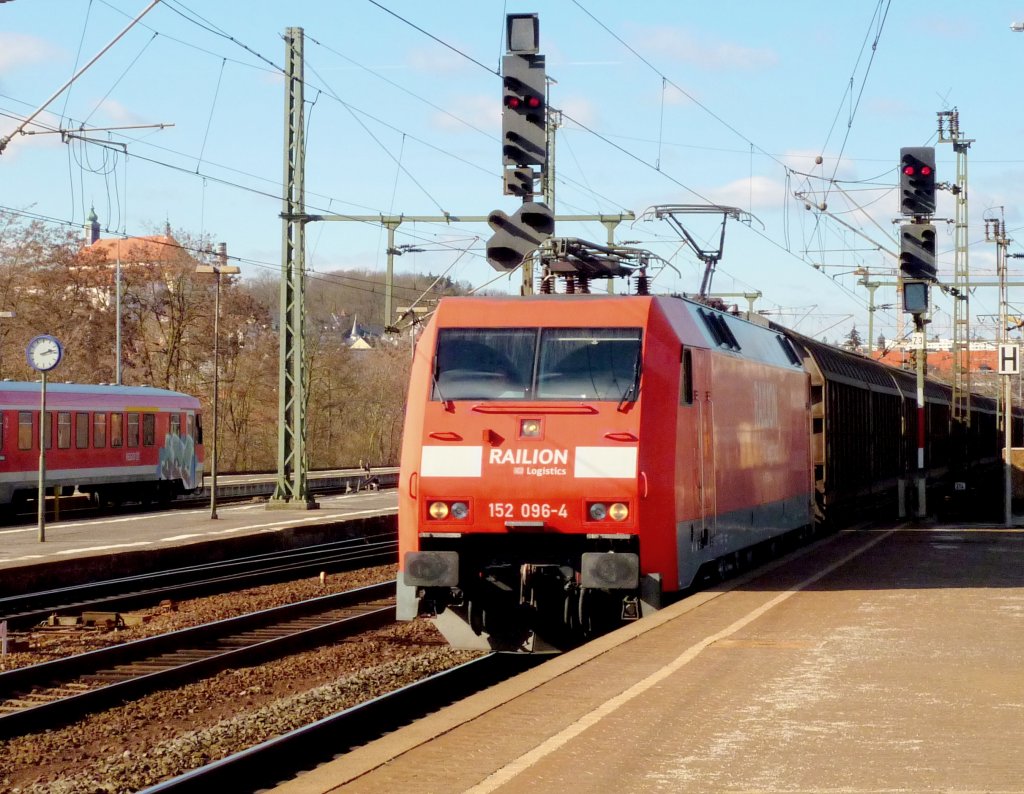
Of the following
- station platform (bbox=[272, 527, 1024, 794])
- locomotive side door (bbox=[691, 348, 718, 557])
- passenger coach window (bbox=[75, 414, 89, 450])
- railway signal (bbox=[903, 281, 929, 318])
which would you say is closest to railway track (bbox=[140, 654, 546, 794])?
station platform (bbox=[272, 527, 1024, 794])

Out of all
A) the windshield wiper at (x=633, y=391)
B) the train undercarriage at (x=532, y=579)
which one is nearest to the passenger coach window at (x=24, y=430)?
the train undercarriage at (x=532, y=579)

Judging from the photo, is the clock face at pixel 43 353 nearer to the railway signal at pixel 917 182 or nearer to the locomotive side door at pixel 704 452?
the locomotive side door at pixel 704 452

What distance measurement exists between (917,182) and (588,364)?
9.42 meters

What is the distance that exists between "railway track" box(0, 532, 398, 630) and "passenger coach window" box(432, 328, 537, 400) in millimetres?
6205

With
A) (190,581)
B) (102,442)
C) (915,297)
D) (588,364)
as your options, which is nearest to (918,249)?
(915,297)

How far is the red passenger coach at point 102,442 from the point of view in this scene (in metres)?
32.3

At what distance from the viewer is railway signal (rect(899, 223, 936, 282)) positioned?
68.5 ft

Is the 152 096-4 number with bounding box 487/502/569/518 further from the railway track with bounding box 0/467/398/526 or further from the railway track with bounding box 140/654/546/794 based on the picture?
the railway track with bounding box 0/467/398/526

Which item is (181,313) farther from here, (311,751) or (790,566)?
(311,751)

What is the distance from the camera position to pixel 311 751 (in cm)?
955

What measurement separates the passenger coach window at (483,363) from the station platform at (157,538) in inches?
342

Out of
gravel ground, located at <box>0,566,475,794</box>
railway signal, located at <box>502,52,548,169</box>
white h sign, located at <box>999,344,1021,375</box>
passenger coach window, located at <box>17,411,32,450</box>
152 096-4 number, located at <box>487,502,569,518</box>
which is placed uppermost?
railway signal, located at <box>502,52,548,169</box>

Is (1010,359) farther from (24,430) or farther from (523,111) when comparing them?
(24,430)

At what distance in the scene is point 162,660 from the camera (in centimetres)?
1373
